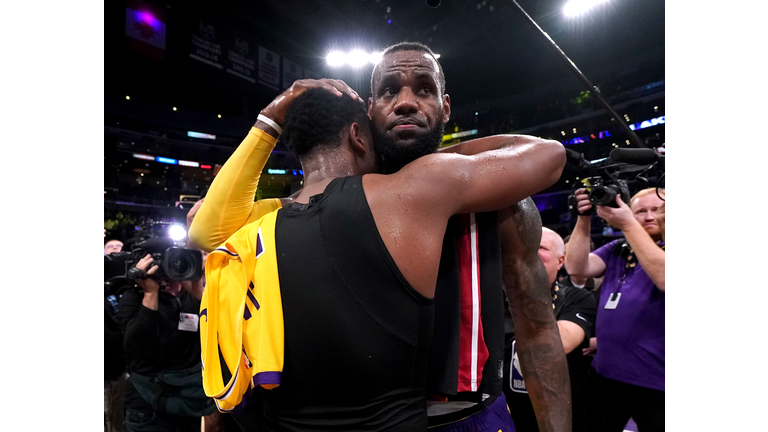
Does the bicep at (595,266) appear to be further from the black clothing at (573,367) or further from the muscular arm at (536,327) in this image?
the muscular arm at (536,327)

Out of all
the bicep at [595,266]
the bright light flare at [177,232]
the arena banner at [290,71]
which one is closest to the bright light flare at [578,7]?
the bicep at [595,266]

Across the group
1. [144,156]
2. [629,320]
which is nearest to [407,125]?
[629,320]

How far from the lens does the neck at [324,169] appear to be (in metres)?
1.33

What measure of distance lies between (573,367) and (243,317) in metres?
2.49

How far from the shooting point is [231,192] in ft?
4.59

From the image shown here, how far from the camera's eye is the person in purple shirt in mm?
2441

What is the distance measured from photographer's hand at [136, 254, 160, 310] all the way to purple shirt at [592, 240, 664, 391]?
2870 millimetres

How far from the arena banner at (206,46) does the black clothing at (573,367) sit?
35.6 feet

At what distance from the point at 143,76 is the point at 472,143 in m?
17.6

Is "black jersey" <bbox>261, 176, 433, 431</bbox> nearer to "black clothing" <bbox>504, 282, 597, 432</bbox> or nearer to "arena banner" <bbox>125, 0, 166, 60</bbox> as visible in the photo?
"black clothing" <bbox>504, 282, 597, 432</bbox>

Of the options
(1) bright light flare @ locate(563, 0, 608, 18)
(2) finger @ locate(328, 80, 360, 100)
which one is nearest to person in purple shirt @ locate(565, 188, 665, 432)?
(2) finger @ locate(328, 80, 360, 100)
